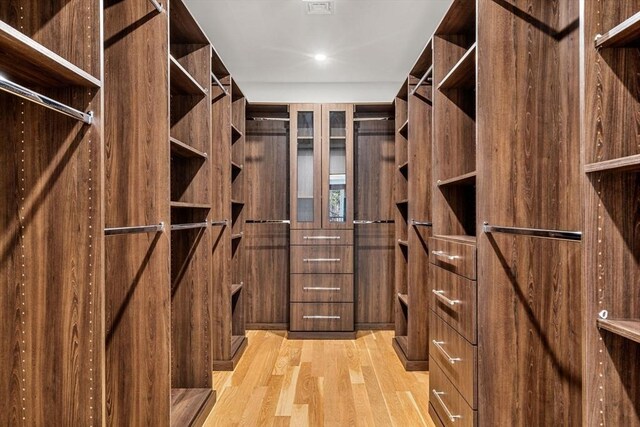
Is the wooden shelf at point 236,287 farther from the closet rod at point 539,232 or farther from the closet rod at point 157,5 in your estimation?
Answer: the closet rod at point 539,232

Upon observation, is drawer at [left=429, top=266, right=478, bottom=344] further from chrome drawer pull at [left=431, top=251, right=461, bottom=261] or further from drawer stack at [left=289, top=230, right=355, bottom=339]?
drawer stack at [left=289, top=230, right=355, bottom=339]

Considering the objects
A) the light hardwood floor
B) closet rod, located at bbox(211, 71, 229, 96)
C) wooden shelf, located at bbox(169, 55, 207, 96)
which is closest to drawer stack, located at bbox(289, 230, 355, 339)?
the light hardwood floor

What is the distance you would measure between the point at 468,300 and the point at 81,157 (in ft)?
5.05

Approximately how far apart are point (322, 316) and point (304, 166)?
134cm

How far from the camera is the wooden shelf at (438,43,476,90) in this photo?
1.94 m

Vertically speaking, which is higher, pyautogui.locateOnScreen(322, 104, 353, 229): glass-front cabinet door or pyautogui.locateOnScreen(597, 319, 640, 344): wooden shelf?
pyautogui.locateOnScreen(322, 104, 353, 229): glass-front cabinet door

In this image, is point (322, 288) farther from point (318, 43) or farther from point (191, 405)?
point (318, 43)

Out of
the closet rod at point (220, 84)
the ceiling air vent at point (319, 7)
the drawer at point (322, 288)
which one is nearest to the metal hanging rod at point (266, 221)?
the drawer at point (322, 288)

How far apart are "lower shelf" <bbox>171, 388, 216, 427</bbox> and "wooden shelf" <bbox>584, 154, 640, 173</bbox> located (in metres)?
1.99

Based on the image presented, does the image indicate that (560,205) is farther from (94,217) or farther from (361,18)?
(361,18)

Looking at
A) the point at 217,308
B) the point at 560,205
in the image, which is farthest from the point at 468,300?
the point at 217,308

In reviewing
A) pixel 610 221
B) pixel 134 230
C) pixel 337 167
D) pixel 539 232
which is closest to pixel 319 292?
pixel 337 167

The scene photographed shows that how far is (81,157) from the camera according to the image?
1291mm

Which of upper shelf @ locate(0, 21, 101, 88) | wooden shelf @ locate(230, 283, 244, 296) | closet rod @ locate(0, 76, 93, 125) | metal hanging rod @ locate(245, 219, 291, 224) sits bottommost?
wooden shelf @ locate(230, 283, 244, 296)
